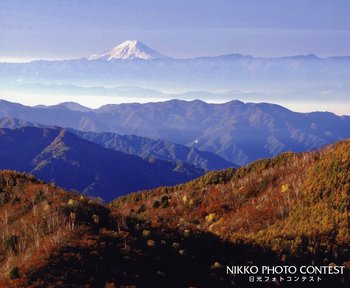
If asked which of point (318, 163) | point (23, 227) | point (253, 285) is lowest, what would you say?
point (253, 285)

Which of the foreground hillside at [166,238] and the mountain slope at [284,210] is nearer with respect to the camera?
the foreground hillside at [166,238]

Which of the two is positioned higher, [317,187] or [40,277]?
[317,187]

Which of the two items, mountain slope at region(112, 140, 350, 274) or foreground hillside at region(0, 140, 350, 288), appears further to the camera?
mountain slope at region(112, 140, 350, 274)

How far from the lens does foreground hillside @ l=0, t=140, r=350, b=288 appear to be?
55.0 feet

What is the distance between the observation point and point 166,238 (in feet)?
65.7

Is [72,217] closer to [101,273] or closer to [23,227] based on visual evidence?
[23,227]

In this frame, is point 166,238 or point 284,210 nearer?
point 166,238

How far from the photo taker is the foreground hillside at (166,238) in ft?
55.0

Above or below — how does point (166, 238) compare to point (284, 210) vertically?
below

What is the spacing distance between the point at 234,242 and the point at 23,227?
8.21 m

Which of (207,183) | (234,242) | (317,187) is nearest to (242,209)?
(317,187)

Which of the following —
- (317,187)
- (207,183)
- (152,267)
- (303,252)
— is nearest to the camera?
(152,267)

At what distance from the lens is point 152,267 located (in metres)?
17.6

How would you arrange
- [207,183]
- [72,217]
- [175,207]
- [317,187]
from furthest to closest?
[207,183] → [175,207] → [317,187] → [72,217]
